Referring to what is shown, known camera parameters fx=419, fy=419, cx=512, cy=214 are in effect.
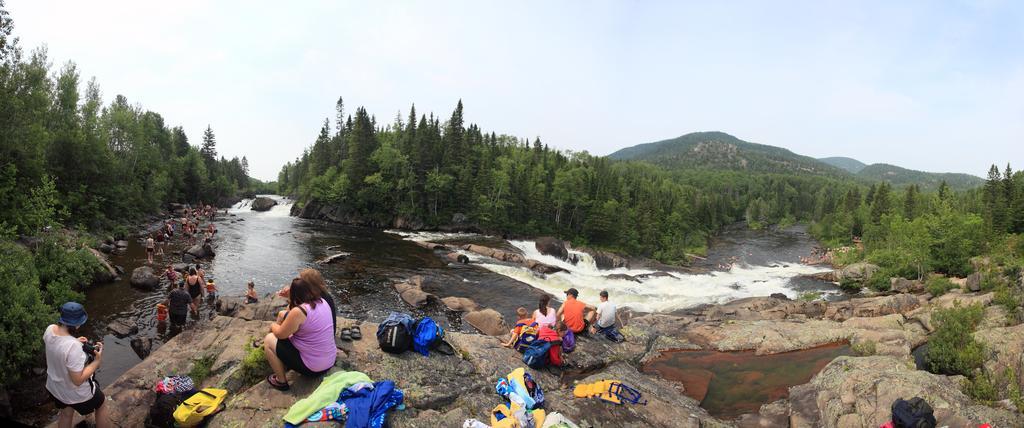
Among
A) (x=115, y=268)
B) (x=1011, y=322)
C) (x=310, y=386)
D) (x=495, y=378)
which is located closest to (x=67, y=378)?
(x=310, y=386)

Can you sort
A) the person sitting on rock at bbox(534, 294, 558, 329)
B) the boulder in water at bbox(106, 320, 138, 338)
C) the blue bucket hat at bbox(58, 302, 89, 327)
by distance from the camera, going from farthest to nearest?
the boulder in water at bbox(106, 320, 138, 338)
the person sitting on rock at bbox(534, 294, 558, 329)
the blue bucket hat at bbox(58, 302, 89, 327)

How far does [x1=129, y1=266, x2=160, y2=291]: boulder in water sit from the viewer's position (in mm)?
18234

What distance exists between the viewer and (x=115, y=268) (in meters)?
19.9

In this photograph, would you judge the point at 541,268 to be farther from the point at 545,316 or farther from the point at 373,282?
the point at 545,316

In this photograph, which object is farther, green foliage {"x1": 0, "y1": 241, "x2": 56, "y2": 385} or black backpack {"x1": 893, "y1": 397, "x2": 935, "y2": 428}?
green foliage {"x1": 0, "y1": 241, "x2": 56, "y2": 385}

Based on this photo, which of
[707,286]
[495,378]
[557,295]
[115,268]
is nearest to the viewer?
[495,378]

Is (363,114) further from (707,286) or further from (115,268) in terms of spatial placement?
(707,286)

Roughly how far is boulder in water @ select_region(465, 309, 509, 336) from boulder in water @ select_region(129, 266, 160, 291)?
46.1 ft

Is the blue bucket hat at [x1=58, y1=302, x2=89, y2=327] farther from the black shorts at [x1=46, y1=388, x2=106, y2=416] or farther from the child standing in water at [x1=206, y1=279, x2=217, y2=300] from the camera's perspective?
the child standing in water at [x1=206, y1=279, x2=217, y2=300]

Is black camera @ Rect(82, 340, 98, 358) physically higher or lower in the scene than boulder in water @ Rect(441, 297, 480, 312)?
higher

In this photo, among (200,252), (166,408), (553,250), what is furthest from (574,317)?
(553,250)

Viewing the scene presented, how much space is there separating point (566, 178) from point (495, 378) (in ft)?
193

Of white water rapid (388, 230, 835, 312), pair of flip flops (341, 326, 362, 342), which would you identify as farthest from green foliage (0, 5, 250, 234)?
white water rapid (388, 230, 835, 312)

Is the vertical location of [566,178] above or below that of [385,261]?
above
